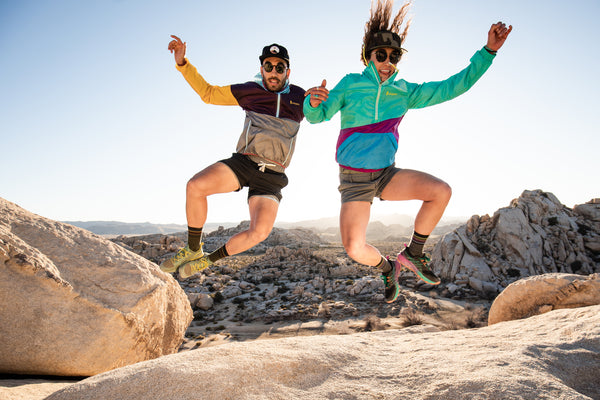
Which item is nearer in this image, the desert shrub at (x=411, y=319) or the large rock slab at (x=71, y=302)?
the large rock slab at (x=71, y=302)

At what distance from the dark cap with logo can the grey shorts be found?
1.73 meters

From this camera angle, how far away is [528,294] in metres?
6.26

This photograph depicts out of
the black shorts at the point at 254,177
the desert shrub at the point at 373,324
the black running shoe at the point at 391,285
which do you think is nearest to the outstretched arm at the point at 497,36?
the black shorts at the point at 254,177

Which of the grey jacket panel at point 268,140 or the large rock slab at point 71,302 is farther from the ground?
the grey jacket panel at point 268,140

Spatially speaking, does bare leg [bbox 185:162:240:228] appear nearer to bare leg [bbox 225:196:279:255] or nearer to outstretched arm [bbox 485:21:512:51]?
bare leg [bbox 225:196:279:255]

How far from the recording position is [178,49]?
4488mm

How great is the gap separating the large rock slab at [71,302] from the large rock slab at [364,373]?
170 centimetres

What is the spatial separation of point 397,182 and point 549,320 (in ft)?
8.01

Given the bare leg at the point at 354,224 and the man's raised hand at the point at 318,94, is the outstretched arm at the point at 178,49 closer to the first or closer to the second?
the man's raised hand at the point at 318,94

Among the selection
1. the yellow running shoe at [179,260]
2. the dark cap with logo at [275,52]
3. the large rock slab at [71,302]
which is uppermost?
the dark cap with logo at [275,52]

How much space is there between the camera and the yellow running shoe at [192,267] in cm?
433

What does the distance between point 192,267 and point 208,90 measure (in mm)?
2350

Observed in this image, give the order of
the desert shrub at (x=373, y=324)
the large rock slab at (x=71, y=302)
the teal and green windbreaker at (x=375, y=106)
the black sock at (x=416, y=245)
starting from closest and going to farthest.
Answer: the large rock slab at (x=71, y=302)
the teal and green windbreaker at (x=375, y=106)
the black sock at (x=416, y=245)
the desert shrub at (x=373, y=324)

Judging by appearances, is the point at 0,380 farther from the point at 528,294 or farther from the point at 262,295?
the point at 262,295
